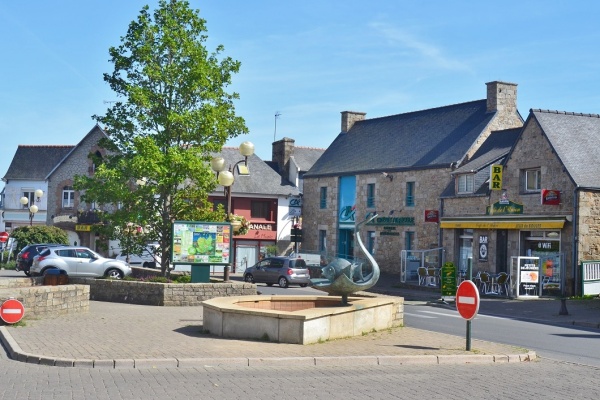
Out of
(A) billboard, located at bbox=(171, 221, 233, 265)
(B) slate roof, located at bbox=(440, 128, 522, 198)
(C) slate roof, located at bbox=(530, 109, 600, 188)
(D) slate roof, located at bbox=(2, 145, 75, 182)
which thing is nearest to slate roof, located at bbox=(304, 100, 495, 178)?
(B) slate roof, located at bbox=(440, 128, 522, 198)

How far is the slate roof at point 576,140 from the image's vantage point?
31.0 m

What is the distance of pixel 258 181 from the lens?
5544cm

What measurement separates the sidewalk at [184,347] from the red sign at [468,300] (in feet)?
2.13

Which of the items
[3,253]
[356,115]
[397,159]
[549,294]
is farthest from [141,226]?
[356,115]

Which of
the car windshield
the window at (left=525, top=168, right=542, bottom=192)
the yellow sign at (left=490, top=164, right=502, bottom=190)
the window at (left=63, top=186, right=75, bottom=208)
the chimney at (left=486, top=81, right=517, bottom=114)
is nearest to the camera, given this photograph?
the window at (left=525, top=168, right=542, bottom=192)

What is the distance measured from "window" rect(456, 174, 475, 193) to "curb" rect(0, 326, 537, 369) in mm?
23492

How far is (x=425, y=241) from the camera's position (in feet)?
135

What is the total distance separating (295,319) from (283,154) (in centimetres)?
4529

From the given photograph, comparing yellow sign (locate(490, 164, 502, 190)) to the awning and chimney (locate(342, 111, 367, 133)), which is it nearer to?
the awning

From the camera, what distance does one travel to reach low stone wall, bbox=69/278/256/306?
22703 millimetres

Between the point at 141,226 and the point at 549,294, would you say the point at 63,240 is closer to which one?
the point at 141,226

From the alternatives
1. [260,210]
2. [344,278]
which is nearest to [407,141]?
[260,210]

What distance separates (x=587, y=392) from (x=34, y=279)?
60.8 feet

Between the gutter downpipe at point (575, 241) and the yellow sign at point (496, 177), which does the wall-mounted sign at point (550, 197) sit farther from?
the yellow sign at point (496, 177)
